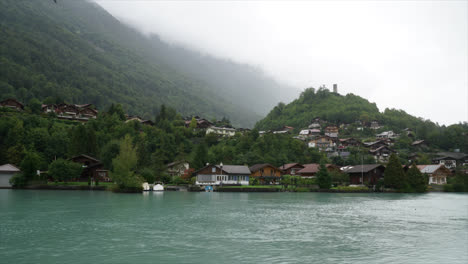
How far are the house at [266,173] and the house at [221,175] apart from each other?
10.0 feet

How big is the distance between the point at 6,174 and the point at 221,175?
37.8m

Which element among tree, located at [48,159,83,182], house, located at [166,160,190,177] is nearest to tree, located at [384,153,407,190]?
house, located at [166,160,190,177]

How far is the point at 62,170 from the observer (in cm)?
5941

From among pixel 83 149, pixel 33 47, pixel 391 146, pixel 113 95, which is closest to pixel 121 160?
pixel 83 149

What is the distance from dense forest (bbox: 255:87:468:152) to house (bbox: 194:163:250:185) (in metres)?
72.2

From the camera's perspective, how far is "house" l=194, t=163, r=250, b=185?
68.4 m

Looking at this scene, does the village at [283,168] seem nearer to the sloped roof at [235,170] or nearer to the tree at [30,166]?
the sloped roof at [235,170]

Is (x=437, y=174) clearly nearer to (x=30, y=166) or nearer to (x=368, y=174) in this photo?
(x=368, y=174)

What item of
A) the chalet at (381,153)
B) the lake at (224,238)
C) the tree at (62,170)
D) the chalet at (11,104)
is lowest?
the lake at (224,238)

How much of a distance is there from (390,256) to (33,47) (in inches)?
8544

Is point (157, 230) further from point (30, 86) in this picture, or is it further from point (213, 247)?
point (30, 86)

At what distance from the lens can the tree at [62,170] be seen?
5909 cm

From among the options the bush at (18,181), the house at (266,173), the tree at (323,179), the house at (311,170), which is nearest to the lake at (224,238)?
the bush at (18,181)

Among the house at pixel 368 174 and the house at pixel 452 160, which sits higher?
the house at pixel 452 160
